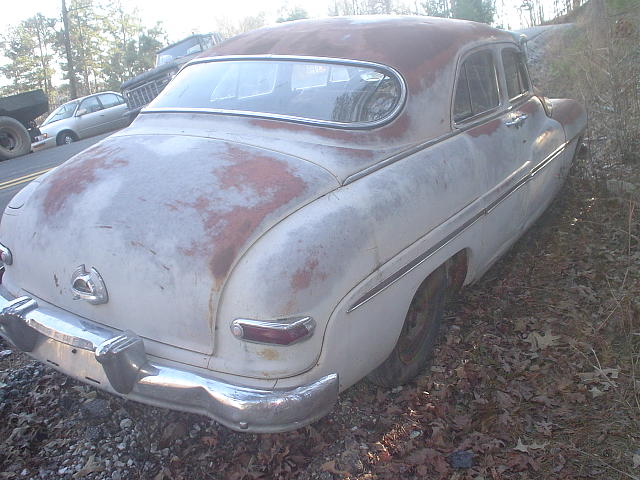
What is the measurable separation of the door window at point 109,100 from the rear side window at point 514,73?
1392cm

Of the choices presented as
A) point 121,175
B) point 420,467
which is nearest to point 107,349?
point 121,175

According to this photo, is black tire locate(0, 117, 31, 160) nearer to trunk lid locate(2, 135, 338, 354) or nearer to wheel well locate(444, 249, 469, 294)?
trunk lid locate(2, 135, 338, 354)

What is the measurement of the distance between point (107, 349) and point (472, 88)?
2.64m

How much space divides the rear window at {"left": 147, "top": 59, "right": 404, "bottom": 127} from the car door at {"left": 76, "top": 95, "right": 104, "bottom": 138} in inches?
516

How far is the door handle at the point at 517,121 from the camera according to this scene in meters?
3.69

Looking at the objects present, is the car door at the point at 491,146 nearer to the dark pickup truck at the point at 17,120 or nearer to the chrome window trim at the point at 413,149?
the chrome window trim at the point at 413,149

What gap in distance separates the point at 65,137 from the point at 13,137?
2409 millimetres

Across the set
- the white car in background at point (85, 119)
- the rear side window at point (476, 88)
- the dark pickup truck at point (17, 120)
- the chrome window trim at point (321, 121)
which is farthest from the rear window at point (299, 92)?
the white car in background at point (85, 119)

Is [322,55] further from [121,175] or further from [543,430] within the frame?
[543,430]

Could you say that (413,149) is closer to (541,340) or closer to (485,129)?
(485,129)

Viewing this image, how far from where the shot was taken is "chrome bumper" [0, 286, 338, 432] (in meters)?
2.02

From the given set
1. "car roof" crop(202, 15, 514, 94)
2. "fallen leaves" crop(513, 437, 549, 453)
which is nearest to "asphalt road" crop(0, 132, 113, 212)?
"car roof" crop(202, 15, 514, 94)

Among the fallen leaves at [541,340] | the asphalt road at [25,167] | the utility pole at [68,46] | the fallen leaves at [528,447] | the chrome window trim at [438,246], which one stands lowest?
the fallen leaves at [528,447]

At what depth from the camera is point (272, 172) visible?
2.44 meters
